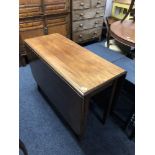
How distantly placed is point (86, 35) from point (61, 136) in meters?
1.98

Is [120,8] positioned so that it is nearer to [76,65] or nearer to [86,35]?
[86,35]

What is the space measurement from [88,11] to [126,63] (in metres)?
1.50

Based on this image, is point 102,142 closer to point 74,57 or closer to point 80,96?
point 80,96

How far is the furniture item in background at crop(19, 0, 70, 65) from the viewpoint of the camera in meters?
2.03

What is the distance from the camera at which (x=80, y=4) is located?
96.6 inches

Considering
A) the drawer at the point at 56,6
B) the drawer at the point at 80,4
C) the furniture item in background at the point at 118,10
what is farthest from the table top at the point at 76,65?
the furniture item in background at the point at 118,10

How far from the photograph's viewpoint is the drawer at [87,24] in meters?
2.62

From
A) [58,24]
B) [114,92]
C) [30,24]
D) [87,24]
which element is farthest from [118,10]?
[114,92]

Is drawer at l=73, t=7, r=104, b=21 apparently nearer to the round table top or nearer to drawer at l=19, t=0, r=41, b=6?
drawer at l=19, t=0, r=41, b=6

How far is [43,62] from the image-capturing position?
1.31 metres

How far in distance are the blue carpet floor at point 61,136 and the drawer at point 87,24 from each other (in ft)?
4.95

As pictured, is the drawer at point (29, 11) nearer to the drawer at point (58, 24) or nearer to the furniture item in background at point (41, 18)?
the furniture item in background at point (41, 18)

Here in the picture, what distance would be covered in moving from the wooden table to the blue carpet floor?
210 millimetres
